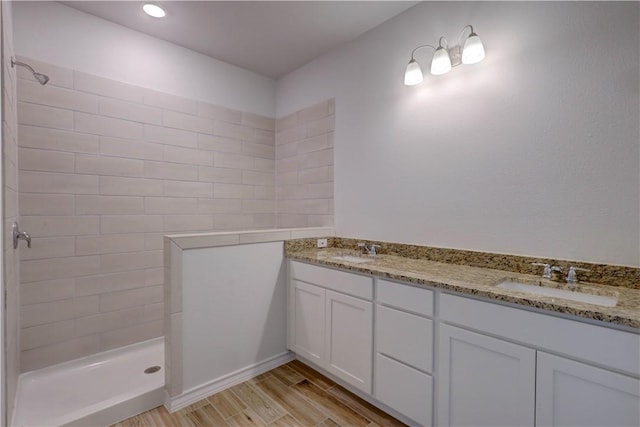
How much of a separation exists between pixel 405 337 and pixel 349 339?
1.26 ft

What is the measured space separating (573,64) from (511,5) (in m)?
0.48

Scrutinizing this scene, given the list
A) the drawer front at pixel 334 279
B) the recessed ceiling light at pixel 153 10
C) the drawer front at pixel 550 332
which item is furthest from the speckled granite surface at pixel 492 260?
the recessed ceiling light at pixel 153 10

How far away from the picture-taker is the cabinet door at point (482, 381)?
114 cm

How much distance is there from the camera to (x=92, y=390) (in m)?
1.82

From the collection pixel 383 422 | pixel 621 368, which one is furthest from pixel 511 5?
pixel 383 422

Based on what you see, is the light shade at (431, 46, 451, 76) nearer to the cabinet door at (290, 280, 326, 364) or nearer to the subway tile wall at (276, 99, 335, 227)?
the subway tile wall at (276, 99, 335, 227)

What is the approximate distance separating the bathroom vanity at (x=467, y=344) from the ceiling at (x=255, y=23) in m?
1.69

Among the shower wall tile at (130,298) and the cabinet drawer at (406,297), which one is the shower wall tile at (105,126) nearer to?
the shower wall tile at (130,298)

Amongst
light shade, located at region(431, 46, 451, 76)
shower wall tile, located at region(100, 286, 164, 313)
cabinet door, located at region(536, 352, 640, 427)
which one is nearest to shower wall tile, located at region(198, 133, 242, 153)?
shower wall tile, located at region(100, 286, 164, 313)

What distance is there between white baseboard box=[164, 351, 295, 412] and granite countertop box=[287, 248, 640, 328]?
0.77 metres

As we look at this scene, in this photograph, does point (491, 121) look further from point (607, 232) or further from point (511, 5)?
point (607, 232)

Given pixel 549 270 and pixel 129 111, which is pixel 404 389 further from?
pixel 129 111

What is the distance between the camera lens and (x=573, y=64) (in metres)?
1.43

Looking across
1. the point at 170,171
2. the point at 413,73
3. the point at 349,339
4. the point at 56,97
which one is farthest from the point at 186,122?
the point at 349,339
